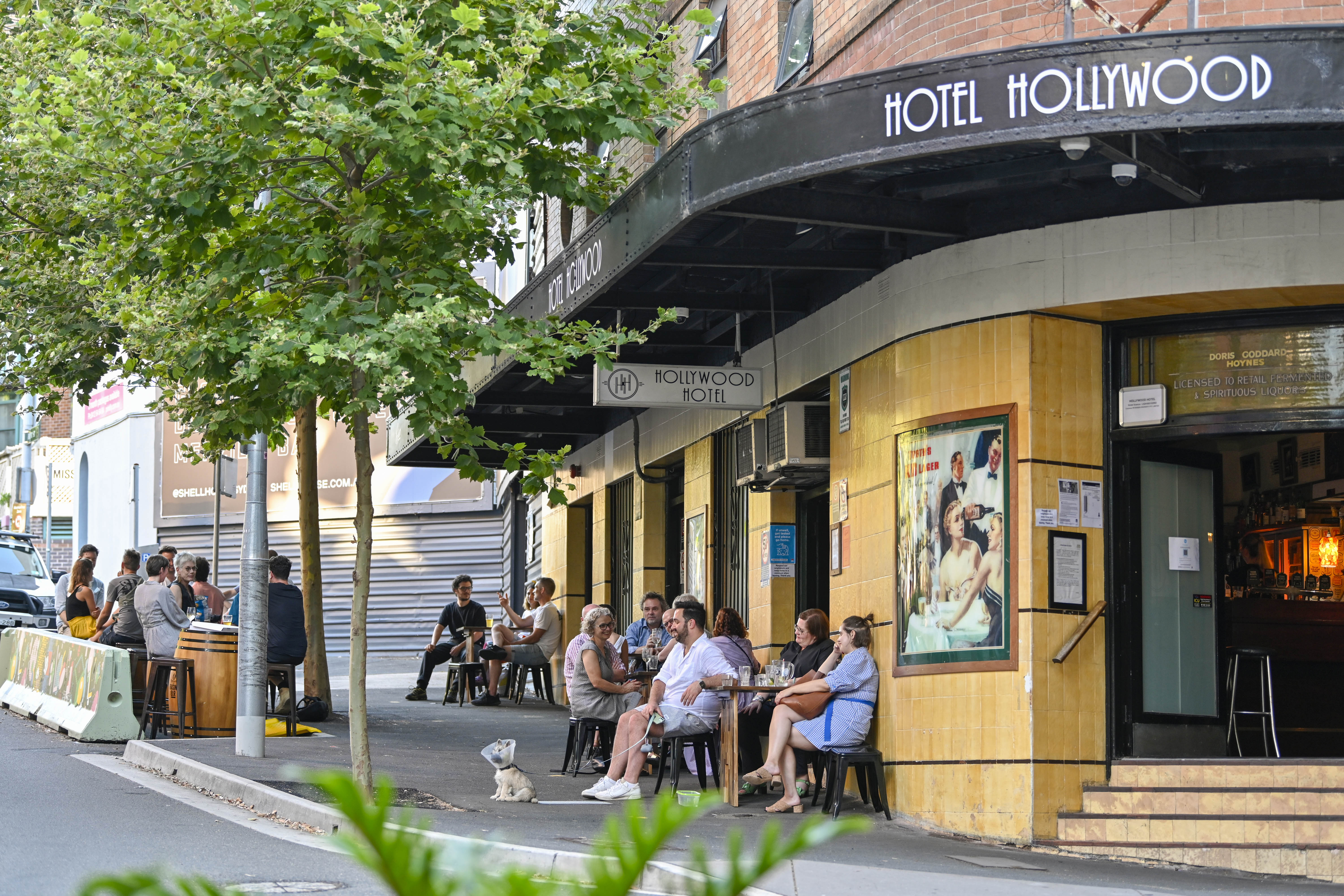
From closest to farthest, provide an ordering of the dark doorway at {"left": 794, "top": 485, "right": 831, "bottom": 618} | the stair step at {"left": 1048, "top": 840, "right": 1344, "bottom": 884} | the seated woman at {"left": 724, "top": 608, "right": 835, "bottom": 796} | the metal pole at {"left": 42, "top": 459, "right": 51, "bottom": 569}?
the stair step at {"left": 1048, "top": 840, "right": 1344, "bottom": 884} → the seated woman at {"left": 724, "top": 608, "right": 835, "bottom": 796} → the dark doorway at {"left": 794, "top": 485, "right": 831, "bottom": 618} → the metal pole at {"left": 42, "top": 459, "right": 51, "bottom": 569}

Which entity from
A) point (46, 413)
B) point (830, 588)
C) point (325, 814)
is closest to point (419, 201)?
point (325, 814)

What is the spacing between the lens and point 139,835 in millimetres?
8805

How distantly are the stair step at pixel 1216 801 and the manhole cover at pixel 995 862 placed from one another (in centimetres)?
87

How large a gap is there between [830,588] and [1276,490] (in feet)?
16.2

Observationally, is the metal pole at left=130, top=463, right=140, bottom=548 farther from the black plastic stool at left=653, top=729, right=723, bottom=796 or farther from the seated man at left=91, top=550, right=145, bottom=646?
the black plastic stool at left=653, top=729, right=723, bottom=796

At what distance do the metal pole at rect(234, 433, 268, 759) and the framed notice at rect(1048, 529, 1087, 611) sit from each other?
625 cm

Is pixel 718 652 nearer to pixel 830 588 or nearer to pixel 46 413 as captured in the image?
pixel 830 588

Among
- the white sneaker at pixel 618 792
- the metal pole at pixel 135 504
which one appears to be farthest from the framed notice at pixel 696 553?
the metal pole at pixel 135 504

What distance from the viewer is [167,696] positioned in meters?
14.4

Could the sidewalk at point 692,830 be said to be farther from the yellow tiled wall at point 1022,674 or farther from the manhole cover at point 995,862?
the yellow tiled wall at point 1022,674

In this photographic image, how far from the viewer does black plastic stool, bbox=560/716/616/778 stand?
41.4ft

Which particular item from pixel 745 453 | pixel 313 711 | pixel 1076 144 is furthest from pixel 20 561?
pixel 1076 144

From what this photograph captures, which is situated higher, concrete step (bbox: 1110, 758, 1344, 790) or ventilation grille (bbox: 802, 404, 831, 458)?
ventilation grille (bbox: 802, 404, 831, 458)

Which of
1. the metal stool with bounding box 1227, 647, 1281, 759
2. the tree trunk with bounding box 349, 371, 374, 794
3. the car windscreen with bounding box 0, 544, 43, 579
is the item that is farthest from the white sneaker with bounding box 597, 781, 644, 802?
the car windscreen with bounding box 0, 544, 43, 579
